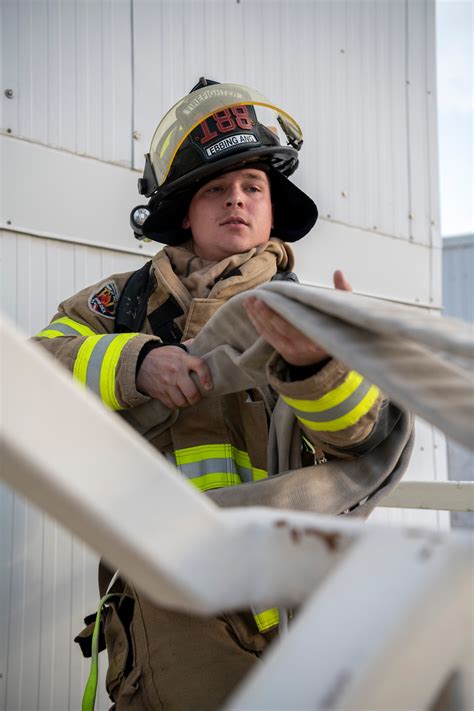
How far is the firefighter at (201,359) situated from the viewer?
1.52 m

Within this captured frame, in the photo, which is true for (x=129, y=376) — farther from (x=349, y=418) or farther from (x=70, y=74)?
(x=70, y=74)

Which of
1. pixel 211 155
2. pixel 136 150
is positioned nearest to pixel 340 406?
pixel 211 155

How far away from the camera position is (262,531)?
688 millimetres

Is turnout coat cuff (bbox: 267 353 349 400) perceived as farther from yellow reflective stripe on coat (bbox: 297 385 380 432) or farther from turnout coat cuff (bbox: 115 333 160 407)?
turnout coat cuff (bbox: 115 333 160 407)

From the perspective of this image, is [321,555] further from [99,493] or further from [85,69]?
[85,69]

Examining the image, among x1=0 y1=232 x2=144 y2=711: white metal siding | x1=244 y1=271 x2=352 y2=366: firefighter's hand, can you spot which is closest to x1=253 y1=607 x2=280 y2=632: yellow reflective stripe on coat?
x1=244 y1=271 x2=352 y2=366: firefighter's hand

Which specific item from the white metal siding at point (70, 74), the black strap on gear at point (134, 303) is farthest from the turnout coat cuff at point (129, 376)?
the white metal siding at point (70, 74)

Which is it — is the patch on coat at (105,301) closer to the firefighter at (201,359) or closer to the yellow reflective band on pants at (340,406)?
the firefighter at (201,359)

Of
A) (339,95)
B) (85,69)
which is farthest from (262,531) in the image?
(339,95)

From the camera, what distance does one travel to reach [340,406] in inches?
56.8

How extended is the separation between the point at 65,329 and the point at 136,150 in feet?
3.73

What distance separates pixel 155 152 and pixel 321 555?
183 cm

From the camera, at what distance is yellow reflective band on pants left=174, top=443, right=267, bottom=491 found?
6.05 ft

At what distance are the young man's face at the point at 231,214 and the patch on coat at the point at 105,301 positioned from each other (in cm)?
28
